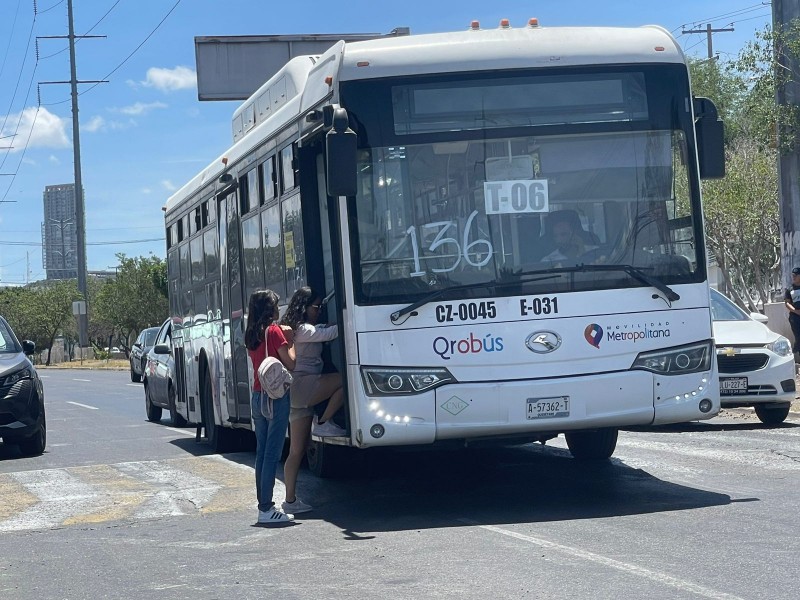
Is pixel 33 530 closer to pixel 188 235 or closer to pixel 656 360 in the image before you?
pixel 656 360

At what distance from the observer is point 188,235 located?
16.6 m

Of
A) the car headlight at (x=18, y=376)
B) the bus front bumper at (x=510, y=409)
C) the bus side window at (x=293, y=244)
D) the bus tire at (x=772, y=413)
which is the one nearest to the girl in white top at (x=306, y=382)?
the bus side window at (x=293, y=244)

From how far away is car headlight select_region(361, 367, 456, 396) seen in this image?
30.5 ft

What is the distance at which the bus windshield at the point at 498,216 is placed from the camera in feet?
31.0

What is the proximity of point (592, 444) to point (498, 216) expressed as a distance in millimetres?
3565

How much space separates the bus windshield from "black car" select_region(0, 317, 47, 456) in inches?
297

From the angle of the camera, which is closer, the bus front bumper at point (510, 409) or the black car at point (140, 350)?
the bus front bumper at point (510, 409)

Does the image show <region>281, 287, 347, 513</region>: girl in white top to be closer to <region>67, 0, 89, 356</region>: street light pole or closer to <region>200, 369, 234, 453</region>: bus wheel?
<region>200, 369, 234, 453</region>: bus wheel

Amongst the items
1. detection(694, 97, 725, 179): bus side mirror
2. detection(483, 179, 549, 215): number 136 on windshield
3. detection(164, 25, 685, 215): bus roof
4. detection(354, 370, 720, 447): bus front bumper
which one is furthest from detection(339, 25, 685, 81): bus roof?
detection(354, 370, 720, 447): bus front bumper

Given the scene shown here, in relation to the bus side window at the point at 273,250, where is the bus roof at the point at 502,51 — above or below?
above

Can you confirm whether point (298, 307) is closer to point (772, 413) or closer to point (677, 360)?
point (677, 360)

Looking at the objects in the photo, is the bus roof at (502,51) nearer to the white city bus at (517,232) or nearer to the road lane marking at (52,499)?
the white city bus at (517,232)

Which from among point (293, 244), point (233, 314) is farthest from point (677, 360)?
point (233, 314)

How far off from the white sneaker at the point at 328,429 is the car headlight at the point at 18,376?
6475 millimetres
